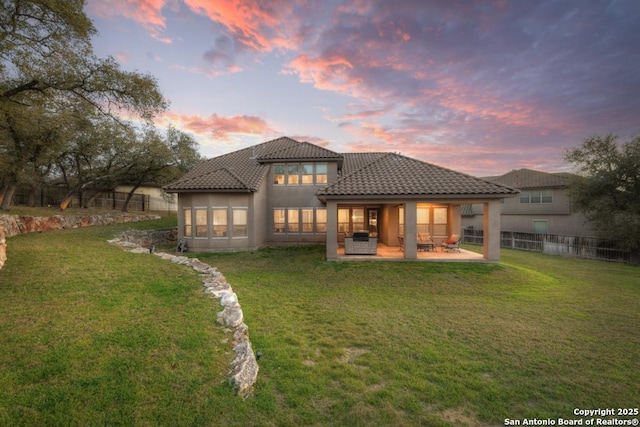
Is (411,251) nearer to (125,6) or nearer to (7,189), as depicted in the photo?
(125,6)

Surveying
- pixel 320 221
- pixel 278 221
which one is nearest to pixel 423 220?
pixel 320 221

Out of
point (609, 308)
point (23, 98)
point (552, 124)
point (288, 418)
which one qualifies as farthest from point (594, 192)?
point (23, 98)

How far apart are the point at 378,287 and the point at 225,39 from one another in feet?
49.4

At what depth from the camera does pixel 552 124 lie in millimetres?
19344

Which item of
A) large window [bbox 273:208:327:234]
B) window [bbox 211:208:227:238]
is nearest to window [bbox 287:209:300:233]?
large window [bbox 273:208:327:234]

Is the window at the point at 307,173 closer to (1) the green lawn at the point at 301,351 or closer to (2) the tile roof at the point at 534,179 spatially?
(1) the green lawn at the point at 301,351

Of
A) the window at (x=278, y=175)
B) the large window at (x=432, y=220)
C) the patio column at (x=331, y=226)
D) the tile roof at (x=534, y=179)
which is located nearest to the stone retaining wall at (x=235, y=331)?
the patio column at (x=331, y=226)

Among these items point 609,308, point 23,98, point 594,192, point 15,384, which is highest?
point 23,98

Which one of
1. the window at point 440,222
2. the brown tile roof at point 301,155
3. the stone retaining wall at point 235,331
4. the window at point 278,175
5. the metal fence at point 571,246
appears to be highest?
the brown tile roof at point 301,155

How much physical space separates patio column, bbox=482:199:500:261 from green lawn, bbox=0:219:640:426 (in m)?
3.33

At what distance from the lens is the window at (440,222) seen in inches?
643

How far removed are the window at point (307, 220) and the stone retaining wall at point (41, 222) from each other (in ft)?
43.5

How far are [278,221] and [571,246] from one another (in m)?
23.0

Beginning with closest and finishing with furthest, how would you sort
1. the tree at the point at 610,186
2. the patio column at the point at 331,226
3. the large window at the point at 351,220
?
1. the patio column at the point at 331,226
2. the large window at the point at 351,220
3. the tree at the point at 610,186
